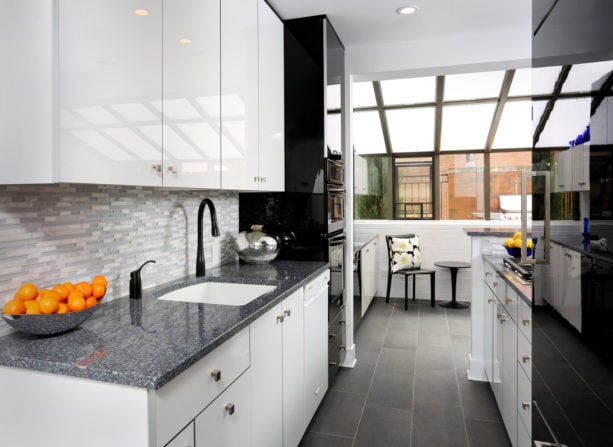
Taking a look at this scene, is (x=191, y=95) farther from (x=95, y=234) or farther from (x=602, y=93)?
(x=602, y=93)

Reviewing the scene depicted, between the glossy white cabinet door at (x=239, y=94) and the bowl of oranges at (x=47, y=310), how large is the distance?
2.97 ft

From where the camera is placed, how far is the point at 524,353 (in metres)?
1.84

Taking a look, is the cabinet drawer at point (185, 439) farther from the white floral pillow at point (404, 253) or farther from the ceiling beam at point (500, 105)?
the ceiling beam at point (500, 105)

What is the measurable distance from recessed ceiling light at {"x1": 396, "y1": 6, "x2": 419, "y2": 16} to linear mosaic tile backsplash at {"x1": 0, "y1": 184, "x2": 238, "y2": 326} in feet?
5.81

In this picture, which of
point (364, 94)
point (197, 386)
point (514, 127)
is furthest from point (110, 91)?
point (514, 127)

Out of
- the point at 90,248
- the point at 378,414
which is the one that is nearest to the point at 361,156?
the point at 378,414

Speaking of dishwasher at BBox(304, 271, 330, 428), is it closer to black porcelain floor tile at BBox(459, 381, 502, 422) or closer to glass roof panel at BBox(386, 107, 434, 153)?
black porcelain floor tile at BBox(459, 381, 502, 422)

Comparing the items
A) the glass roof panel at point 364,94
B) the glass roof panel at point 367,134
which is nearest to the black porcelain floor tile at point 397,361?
the glass roof panel at point 367,134

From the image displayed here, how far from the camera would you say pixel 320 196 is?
2.83 meters

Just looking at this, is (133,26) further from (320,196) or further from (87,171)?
(320,196)

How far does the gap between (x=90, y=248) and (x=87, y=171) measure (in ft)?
1.85

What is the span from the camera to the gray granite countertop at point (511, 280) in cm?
173

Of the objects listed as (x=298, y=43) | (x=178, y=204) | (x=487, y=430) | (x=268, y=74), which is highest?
(x=298, y=43)

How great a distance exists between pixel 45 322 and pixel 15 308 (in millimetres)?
90
